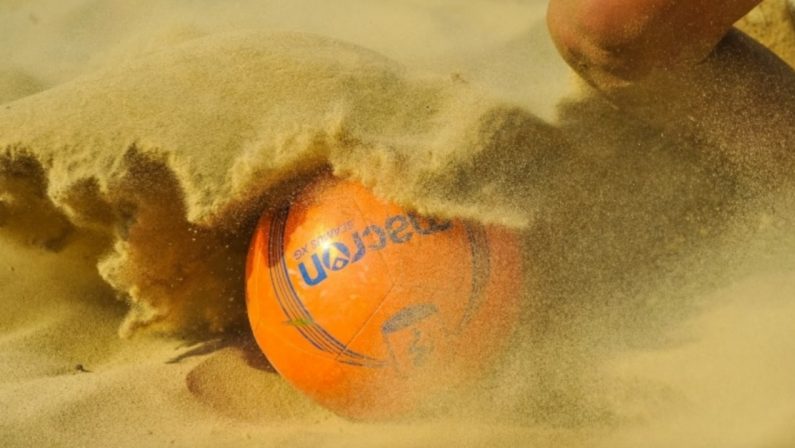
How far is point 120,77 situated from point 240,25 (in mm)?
1399

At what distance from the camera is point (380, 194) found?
1.95 m

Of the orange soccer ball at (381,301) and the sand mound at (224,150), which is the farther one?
the sand mound at (224,150)

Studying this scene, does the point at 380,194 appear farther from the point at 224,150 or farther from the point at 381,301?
the point at 224,150

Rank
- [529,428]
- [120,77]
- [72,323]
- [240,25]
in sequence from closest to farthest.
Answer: [529,428] < [120,77] < [72,323] < [240,25]

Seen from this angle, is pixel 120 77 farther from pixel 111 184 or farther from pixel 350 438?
pixel 350 438

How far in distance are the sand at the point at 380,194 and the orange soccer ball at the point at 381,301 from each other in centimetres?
7

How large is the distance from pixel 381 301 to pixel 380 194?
28 cm

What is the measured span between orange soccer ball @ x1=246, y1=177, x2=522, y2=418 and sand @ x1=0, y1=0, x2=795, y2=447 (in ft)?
0.22

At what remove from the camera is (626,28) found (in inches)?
86.4

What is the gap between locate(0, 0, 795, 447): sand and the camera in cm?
195

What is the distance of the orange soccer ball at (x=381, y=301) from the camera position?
74.4 inches

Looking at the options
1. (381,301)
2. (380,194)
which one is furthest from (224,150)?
(381,301)

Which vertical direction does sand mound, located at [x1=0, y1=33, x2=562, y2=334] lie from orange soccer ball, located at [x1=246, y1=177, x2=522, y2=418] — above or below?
above

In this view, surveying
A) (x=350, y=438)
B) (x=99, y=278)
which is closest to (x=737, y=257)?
(x=350, y=438)
